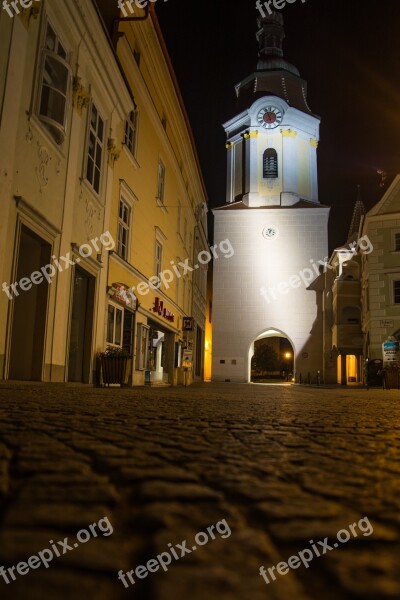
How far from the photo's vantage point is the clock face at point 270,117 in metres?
38.3

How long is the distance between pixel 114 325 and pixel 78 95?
6.12 metres

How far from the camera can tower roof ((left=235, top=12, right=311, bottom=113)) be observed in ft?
133

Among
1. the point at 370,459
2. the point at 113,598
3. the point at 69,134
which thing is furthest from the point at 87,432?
the point at 69,134

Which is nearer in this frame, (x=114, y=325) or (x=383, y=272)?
(x=114, y=325)

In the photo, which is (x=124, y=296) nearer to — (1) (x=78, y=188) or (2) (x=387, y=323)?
(1) (x=78, y=188)

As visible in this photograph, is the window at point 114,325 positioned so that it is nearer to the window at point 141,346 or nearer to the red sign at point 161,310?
the window at point 141,346

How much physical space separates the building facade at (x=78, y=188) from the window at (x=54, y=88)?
0.03 metres

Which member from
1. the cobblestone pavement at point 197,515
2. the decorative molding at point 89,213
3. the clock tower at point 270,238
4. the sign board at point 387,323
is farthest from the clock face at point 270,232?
the cobblestone pavement at point 197,515

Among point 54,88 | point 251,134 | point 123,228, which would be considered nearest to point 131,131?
point 123,228

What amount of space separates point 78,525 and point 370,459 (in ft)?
3.19

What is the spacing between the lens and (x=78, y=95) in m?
11.2

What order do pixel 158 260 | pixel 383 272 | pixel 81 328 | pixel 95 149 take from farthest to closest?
pixel 383 272
pixel 158 260
pixel 95 149
pixel 81 328

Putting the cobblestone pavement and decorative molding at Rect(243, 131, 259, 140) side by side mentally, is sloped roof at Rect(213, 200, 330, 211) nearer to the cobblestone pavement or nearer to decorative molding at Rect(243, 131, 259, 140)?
decorative molding at Rect(243, 131, 259, 140)

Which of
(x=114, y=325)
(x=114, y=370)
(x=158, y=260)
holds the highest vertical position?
(x=158, y=260)
